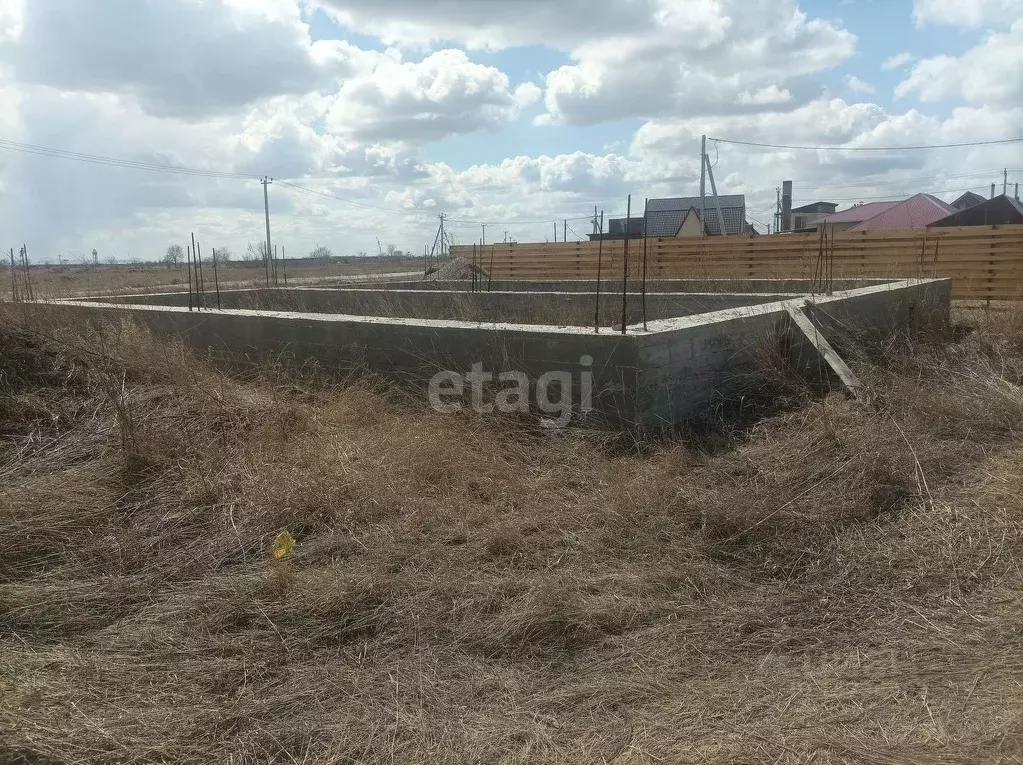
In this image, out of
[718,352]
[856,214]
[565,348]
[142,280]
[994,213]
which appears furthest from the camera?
[856,214]

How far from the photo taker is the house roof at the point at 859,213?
3909cm

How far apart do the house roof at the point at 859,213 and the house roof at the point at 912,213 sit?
3148 millimetres

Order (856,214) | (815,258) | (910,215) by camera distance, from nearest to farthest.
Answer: (815,258), (910,215), (856,214)

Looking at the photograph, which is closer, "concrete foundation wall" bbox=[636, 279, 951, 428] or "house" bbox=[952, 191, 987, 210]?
"concrete foundation wall" bbox=[636, 279, 951, 428]

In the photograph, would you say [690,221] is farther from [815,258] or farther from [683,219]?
[815,258]

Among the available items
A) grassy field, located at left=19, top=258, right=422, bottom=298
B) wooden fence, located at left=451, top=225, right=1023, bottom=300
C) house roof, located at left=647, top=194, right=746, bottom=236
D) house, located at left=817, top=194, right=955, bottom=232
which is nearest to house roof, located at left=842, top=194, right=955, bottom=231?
house, located at left=817, top=194, right=955, bottom=232

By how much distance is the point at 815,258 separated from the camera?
1705 cm

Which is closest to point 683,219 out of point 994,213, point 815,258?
point 994,213

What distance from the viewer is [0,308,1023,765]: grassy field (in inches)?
102

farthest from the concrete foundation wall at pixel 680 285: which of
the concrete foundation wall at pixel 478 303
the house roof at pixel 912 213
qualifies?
the house roof at pixel 912 213

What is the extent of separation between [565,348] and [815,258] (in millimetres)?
13025

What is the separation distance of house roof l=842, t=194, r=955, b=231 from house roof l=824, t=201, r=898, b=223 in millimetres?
3148

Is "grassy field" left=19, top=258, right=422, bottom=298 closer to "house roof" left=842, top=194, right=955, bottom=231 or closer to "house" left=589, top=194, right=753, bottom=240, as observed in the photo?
"house" left=589, top=194, right=753, bottom=240

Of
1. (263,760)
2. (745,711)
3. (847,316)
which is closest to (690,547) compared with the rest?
(745,711)
